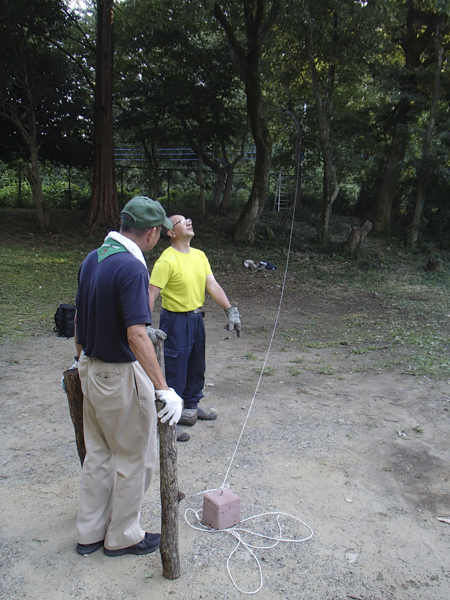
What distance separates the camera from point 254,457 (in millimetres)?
4070

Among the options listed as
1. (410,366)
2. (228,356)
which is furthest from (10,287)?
(410,366)

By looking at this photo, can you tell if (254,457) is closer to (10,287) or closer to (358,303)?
(358,303)

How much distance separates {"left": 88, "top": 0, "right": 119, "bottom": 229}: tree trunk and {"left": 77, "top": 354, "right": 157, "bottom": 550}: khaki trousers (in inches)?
541

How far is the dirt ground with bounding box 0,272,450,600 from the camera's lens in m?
2.68

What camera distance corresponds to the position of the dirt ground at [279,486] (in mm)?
2678

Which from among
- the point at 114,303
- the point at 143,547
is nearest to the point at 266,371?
the point at 143,547

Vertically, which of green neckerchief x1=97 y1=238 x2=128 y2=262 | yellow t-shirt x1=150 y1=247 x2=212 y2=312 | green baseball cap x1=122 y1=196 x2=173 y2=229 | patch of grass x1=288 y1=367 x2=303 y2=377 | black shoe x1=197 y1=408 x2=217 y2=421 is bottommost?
patch of grass x1=288 y1=367 x2=303 y2=377

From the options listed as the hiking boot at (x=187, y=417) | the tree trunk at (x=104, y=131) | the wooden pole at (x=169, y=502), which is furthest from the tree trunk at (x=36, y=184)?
the wooden pole at (x=169, y=502)

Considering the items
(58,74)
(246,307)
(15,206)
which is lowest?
(246,307)

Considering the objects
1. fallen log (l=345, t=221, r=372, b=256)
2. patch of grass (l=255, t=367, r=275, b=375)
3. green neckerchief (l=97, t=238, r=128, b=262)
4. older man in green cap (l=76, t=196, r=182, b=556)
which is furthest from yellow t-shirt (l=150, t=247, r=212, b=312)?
fallen log (l=345, t=221, r=372, b=256)

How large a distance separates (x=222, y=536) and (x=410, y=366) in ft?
14.0

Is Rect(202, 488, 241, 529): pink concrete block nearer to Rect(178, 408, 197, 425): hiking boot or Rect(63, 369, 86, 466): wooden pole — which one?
Rect(63, 369, 86, 466): wooden pole

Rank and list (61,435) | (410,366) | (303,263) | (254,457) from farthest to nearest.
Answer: (303,263) → (410,366) → (61,435) → (254,457)

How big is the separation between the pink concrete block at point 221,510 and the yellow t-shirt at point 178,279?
5.58 feet
